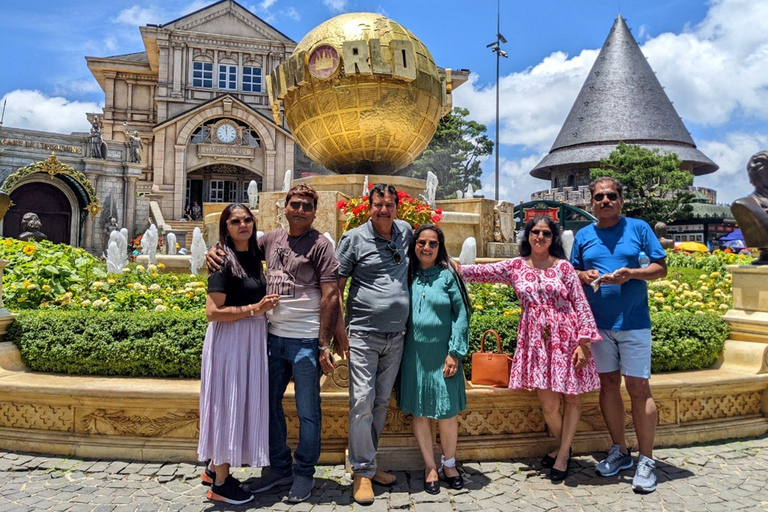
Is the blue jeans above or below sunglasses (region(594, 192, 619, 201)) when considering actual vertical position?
below

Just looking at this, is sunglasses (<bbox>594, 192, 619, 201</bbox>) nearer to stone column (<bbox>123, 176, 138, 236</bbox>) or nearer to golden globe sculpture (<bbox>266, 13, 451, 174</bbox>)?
golden globe sculpture (<bbox>266, 13, 451, 174</bbox>)

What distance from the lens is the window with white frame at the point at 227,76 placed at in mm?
32969

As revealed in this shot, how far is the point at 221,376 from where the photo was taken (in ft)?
11.6

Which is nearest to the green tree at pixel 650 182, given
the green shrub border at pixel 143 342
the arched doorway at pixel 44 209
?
the arched doorway at pixel 44 209

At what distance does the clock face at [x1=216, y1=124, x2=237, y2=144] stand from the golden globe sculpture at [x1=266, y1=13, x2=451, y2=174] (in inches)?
851

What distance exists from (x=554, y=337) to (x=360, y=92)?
6.94m

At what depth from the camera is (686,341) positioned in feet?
16.1

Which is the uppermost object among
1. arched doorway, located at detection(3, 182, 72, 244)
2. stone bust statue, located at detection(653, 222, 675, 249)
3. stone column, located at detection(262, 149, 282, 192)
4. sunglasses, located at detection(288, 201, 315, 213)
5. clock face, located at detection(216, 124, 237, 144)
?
clock face, located at detection(216, 124, 237, 144)

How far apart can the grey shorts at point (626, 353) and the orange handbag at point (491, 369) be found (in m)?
0.68

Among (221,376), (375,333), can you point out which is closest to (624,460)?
(375,333)

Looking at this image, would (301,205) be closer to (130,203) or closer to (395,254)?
(395,254)

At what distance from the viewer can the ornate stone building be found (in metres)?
30.1

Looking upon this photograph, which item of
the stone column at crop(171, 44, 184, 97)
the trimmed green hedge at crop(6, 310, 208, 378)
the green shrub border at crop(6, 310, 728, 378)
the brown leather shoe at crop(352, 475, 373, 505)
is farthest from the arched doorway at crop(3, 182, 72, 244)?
the brown leather shoe at crop(352, 475, 373, 505)

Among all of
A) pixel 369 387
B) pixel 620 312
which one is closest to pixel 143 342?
pixel 369 387
